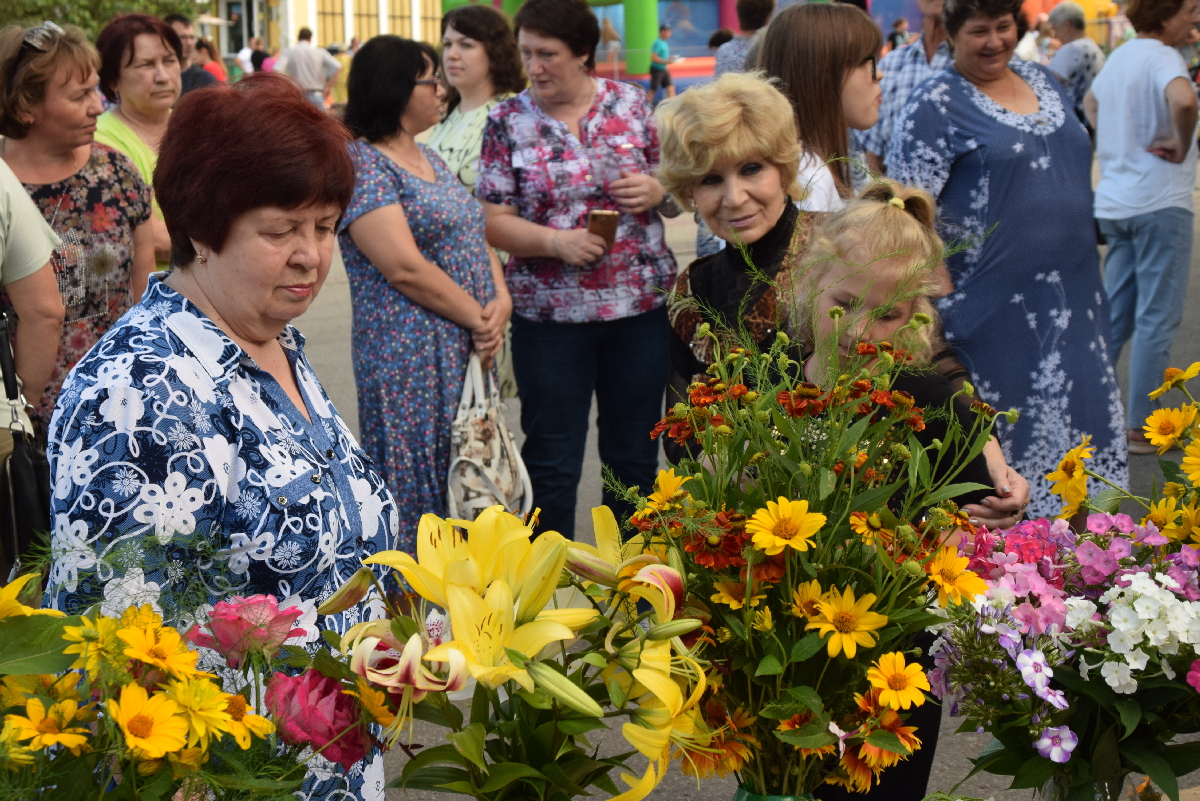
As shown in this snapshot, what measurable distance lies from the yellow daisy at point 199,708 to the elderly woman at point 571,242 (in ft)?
8.72

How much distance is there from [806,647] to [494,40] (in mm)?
3731

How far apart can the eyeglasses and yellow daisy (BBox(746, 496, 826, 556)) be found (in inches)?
110

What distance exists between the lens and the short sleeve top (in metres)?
3.58

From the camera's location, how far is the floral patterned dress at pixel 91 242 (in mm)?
3141

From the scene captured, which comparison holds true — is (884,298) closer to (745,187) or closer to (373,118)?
(745,187)

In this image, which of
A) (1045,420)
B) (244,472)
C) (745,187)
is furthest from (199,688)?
(1045,420)

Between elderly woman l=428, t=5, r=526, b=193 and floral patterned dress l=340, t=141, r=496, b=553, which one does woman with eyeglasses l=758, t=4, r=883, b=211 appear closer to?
floral patterned dress l=340, t=141, r=496, b=553

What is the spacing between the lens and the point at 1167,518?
138cm

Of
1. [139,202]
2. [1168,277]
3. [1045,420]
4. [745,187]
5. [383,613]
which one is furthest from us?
[1168,277]

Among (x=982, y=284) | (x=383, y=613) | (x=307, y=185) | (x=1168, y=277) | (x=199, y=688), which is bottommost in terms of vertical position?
(x=1168, y=277)

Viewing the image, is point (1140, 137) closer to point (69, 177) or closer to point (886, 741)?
point (69, 177)

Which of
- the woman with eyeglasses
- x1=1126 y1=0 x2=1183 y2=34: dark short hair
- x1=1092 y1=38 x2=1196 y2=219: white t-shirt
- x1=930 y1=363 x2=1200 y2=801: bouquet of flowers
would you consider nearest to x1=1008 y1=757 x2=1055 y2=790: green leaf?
x1=930 y1=363 x2=1200 y2=801: bouquet of flowers

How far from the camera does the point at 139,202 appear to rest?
3.33 meters

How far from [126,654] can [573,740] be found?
42 cm
